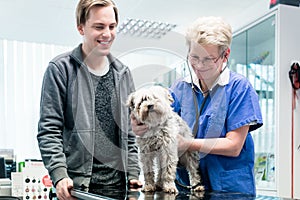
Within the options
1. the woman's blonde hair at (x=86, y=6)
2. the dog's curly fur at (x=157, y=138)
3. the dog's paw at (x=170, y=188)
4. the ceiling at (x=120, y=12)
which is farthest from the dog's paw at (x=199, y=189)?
the ceiling at (x=120, y=12)

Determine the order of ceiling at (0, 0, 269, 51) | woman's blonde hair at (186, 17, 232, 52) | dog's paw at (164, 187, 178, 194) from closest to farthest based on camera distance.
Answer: dog's paw at (164, 187, 178, 194)
woman's blonde hair at (186, 17, 232, 52)
ceiling at (0, 0, 269, 51)

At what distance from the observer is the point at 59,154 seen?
122 centimetres

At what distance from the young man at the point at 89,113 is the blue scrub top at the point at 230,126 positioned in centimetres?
26

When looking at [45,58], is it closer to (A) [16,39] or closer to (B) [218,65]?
(A) [16,39]

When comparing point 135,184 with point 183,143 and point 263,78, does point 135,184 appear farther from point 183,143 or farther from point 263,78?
point 263,78

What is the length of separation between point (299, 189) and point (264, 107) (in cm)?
76

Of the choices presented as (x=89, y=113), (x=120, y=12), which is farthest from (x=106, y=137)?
(x=120, y=12)

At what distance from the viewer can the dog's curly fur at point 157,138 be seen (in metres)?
1.16

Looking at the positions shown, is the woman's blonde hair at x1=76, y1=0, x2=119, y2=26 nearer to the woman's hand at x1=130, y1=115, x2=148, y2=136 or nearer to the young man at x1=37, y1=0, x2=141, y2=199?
the young man at x1=37, y1=0, x2=141, y2=199

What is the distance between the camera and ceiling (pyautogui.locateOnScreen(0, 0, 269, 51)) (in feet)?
12.6

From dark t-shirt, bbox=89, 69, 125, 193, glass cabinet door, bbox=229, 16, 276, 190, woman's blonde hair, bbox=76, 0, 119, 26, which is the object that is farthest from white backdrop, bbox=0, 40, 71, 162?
woman's blonde hair, bbox=76, 0, 119, 26

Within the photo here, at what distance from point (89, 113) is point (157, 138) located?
285mm

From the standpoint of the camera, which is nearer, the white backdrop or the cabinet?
the cabinet

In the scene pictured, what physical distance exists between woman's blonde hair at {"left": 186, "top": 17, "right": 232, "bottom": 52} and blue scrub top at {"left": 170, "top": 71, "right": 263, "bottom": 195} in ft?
0.51
